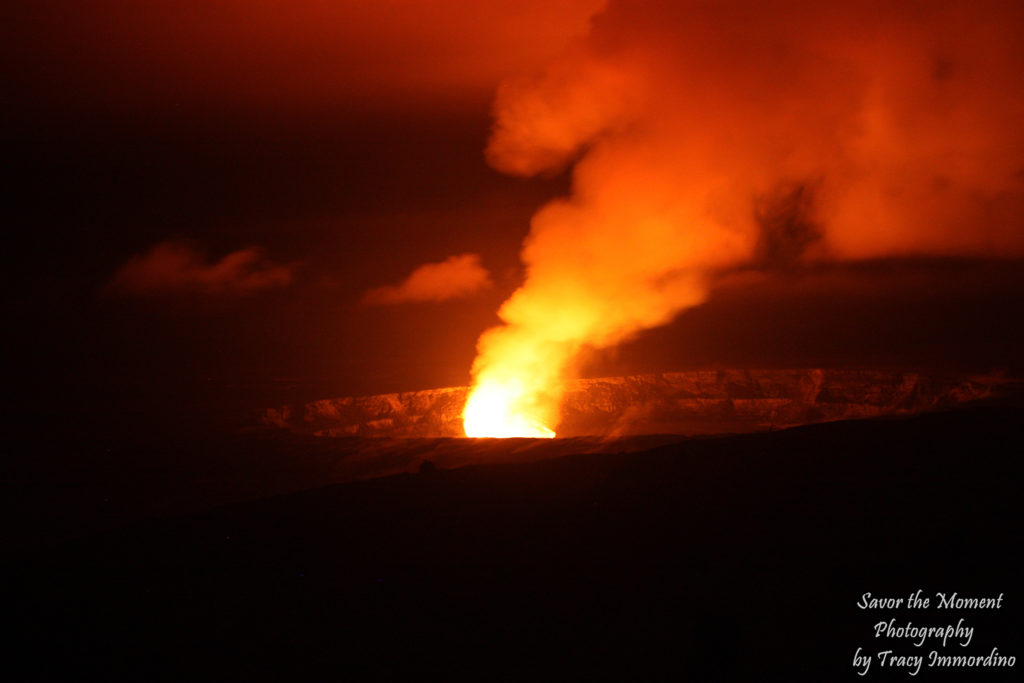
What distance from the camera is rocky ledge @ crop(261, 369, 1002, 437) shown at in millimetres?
27391

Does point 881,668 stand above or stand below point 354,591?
below

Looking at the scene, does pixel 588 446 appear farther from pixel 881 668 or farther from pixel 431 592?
pixel 881 668

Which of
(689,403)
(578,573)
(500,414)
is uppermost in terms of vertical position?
(689,403)

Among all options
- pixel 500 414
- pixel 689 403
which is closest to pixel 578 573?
pixel 500 414

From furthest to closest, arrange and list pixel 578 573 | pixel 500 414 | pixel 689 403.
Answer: pixel 689 403, pixel 500 414, pixel 578 573

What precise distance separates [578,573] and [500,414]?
18.8m

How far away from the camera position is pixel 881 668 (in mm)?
5910

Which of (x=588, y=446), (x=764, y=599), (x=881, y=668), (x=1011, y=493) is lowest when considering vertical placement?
(x=881, y=668)

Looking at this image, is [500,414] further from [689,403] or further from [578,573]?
[578,573]

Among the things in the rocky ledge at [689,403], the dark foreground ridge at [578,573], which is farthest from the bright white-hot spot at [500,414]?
the dark foreground ridge at [578,573]

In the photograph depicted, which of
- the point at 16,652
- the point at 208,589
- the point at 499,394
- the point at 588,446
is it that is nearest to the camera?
the point at 16,652

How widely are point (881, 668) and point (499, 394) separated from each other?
21.9m

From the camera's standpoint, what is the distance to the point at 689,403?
3133 cm

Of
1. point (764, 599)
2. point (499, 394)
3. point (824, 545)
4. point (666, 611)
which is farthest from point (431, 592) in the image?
point (499, 394)
